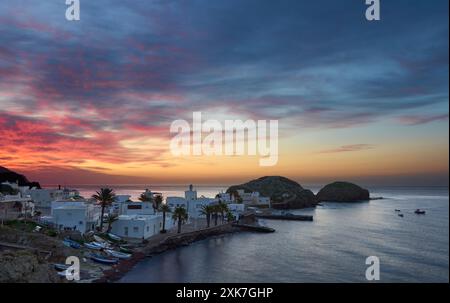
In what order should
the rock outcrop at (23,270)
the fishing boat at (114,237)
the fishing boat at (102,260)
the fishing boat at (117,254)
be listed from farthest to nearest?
Answer: the fishing boat at (114,237) < the fishing boat at (117,254) < the fishing boat at (102,260) < the rock outcrop at (23,270)

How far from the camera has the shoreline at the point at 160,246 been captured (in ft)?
136

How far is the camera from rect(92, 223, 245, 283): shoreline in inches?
1629

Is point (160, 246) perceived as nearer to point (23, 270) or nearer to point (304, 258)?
point (304, 258)

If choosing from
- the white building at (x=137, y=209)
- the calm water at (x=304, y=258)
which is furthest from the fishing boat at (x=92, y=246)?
the white building at (x=137, y=209)

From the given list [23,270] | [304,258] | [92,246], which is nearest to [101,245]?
[92,246]

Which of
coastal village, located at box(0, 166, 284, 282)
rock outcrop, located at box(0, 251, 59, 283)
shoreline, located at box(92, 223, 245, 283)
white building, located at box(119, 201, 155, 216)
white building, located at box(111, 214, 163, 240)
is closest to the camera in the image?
rock outcrop, located at box(0, 251, 59, 283)

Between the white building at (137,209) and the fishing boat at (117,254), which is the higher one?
the white building at (137,209)

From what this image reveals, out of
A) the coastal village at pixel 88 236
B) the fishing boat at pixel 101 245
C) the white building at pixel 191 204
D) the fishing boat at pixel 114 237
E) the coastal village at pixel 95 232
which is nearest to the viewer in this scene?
the coastal village at pixel 88 236

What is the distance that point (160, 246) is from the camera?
57.2 metres

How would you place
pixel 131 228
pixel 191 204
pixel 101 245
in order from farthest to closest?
pixel 191 204, pixel 131 228, pixel 101 245

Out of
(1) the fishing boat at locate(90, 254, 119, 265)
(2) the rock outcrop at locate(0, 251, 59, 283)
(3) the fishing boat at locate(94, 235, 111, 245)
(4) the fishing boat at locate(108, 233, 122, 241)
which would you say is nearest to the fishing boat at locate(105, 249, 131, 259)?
(1) the fishing boat at locate(90, 254, 119, 265)

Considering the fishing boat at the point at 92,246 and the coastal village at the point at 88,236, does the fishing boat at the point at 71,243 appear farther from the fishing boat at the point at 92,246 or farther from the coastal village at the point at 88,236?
the fishing boat at the point at 92,246

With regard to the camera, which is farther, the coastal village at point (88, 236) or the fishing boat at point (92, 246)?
the fishing boat at point (92, 246)

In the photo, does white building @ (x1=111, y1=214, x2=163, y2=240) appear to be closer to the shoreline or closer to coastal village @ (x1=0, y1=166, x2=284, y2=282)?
coastal village @ (x1=0, y1=166, x2=284, y2=282)
